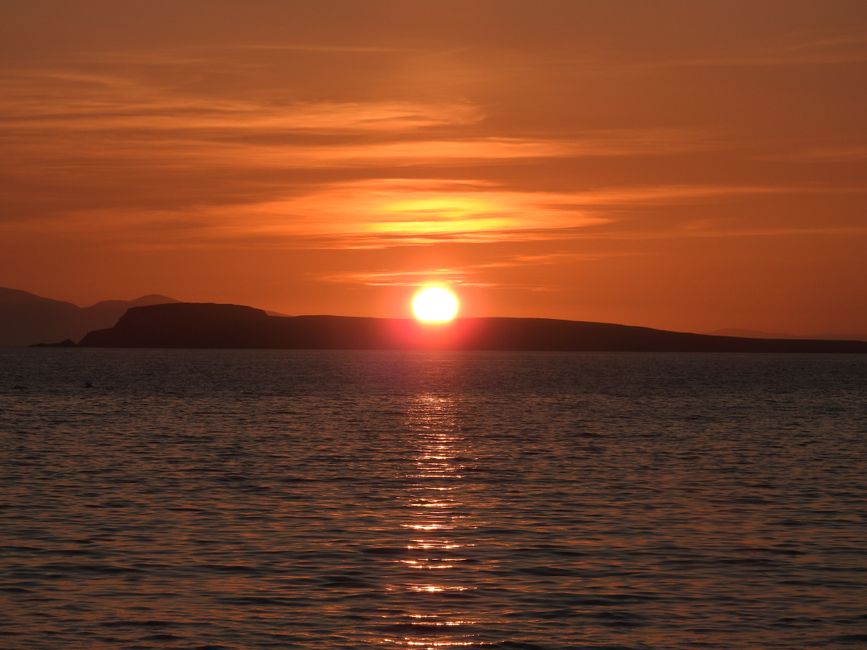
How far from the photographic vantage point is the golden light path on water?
22203 millimetres

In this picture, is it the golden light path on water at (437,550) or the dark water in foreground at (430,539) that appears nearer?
the golden light path on water at (437,550)

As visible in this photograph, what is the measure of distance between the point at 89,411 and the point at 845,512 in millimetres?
66374

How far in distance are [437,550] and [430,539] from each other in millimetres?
1728

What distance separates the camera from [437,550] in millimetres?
30219

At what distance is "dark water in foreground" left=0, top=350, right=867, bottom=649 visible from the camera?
22.7m

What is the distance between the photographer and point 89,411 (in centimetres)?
9181

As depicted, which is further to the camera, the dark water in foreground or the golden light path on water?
the dark water in foreground

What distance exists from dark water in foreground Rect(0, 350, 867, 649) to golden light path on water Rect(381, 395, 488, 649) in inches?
3.5

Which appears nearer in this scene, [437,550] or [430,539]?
[437,550]

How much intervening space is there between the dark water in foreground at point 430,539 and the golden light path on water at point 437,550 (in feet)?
0.29

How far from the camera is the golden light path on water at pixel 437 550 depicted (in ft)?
72.8

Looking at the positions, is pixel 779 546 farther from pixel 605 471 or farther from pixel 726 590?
pixel 605 471

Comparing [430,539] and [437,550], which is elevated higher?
[430,539]

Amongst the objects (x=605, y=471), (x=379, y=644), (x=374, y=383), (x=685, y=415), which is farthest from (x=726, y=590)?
(x=374, y=383)
